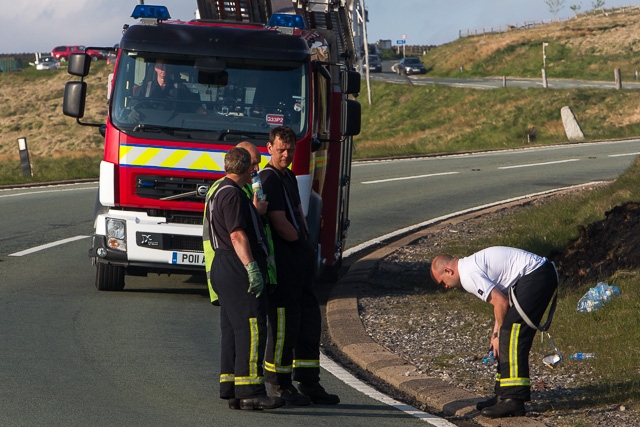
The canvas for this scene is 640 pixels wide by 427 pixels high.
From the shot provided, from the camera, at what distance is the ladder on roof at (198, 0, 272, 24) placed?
14266mm

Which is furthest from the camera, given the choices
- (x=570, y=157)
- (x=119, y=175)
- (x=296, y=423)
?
(x=570, y=157)

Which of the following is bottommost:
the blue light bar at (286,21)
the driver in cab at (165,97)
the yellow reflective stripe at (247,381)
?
the yellow reflective stripe at (247,381)

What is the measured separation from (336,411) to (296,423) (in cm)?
45

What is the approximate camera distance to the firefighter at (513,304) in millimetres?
7117

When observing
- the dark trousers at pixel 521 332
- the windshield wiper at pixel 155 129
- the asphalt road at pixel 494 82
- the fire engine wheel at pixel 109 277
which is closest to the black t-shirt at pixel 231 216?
the dark trousers at pixel 521 332

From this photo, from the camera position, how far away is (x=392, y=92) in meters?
61.1

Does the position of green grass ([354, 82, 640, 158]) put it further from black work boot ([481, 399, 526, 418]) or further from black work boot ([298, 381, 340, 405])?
black work boot ([481, 399, 526, 418])

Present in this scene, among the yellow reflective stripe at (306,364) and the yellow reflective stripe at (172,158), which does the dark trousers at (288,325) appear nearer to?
the yellow reflective stripe at (306,364)

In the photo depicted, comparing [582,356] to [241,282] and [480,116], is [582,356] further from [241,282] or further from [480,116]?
[480,116]

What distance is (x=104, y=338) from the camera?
376 inches

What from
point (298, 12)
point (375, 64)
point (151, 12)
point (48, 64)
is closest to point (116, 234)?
point (151, 12)

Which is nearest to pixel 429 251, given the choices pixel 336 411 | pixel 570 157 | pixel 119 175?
pixel 119 175

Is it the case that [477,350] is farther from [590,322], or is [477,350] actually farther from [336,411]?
[336,411]

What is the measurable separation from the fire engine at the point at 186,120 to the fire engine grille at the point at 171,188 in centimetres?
1
